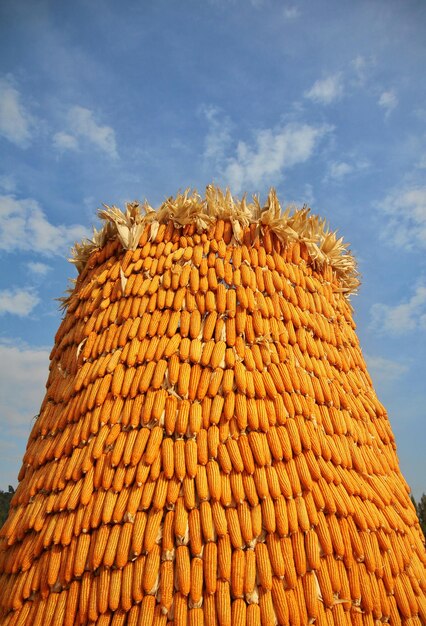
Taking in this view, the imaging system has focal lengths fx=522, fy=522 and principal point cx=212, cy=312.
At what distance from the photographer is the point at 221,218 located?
4320mm

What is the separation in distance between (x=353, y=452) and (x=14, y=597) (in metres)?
2.46

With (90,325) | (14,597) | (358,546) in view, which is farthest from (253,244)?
(14,597)

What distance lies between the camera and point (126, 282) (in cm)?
418

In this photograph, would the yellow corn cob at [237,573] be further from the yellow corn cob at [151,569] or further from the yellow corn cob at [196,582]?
the yellow corn cob at [151,569]

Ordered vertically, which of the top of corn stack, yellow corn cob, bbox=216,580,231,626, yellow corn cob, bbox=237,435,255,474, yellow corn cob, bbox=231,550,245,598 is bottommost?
yellow corn cob, bbox=216,580,231,626

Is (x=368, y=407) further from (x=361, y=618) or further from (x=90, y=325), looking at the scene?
(x=90, y=325)

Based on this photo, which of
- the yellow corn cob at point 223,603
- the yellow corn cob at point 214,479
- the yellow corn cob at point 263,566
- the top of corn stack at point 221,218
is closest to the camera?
the yellow corn cob at point 223,603

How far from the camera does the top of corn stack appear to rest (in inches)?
169

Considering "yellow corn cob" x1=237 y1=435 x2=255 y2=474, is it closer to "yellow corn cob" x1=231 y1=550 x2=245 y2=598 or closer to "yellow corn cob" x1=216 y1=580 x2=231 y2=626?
"yellow corn cob" x1=231 y1=550 x2=245 y2=598

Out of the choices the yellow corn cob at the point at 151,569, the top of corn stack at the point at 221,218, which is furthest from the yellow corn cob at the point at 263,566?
the top of corn stack at the point at 221,218

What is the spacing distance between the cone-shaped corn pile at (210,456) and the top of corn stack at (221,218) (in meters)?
0.02

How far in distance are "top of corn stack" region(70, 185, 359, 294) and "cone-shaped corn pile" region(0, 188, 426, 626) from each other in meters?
0.02

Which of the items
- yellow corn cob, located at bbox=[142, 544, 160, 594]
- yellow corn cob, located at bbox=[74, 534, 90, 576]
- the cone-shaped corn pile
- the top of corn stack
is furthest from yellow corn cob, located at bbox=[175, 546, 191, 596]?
the top of corn stack

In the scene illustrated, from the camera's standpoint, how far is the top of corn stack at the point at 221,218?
429 centimetres
